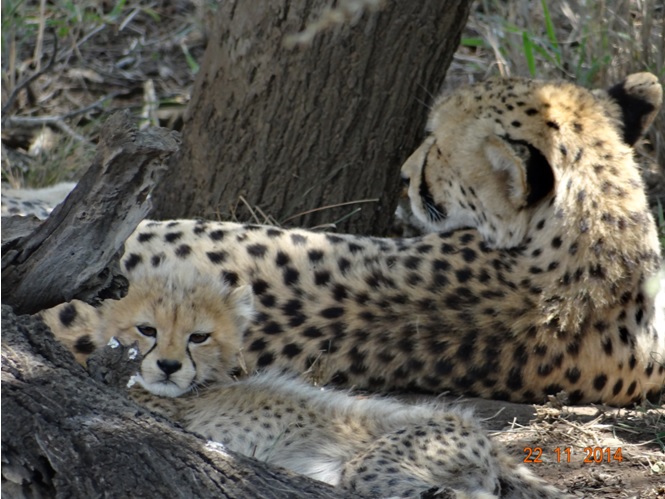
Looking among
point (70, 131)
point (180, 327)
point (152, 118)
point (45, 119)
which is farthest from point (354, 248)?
point (45, 119)

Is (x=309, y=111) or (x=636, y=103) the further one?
(x=309, y=111)

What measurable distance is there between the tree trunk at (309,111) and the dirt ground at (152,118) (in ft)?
4.01

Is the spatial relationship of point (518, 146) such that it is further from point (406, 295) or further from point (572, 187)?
point (406, 295)

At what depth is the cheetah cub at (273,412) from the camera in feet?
9.93

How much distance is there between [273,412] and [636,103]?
2193 mm

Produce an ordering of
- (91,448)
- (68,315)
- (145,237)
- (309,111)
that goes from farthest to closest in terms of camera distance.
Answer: (309,111) → (145,237) → (68,315) → (91,448)

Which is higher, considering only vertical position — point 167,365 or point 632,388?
point 632,388

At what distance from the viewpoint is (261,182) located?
482 cm

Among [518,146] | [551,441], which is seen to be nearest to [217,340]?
[551,441]

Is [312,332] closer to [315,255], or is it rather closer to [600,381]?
[315,255]

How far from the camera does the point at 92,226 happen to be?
257 cm

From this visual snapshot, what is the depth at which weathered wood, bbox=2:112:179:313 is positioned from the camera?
2.48 meters

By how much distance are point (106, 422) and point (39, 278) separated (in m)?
0.47
